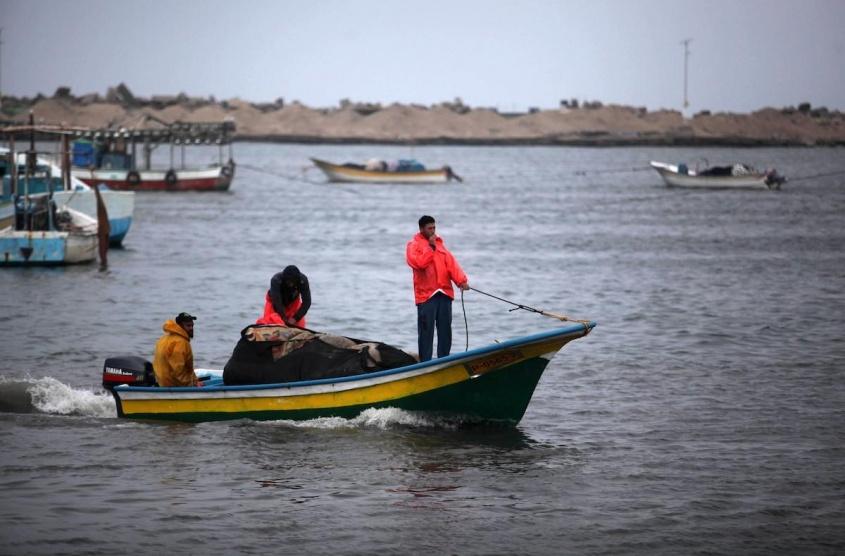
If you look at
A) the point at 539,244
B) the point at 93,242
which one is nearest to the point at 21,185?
the point at 93,242

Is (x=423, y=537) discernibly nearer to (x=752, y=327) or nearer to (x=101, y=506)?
(x=101, y=506)

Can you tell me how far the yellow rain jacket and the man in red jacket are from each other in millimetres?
2611

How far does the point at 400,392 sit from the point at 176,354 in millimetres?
2566

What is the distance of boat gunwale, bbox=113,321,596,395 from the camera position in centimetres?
1345

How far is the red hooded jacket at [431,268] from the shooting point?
14.3m

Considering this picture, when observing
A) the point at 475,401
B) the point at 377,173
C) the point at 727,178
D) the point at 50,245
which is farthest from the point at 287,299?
the point at 377,173

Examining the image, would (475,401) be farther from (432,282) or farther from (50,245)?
(50,245)

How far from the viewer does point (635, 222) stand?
5159cm

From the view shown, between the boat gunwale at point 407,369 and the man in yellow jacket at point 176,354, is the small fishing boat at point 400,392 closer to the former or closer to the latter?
the boat gunwale at point 407,369

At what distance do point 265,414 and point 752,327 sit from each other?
11.5 meters

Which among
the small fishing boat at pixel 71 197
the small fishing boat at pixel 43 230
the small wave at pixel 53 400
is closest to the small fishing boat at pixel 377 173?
the small fishing boat at pixel 71 197

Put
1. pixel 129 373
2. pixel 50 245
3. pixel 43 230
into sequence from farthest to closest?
pixel 43 230 → pixel 50 245 → pixel 129 373

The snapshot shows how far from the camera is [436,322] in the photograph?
14672 millimetres

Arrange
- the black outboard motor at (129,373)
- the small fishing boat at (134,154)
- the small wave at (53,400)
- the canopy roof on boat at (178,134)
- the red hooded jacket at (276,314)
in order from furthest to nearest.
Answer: the small fishing boat at (134,154), the canopy roof on boat at (178,134), the small wave at (53,400), the black outboard motor at (129,373), the red hooded jacket at (276,314)
